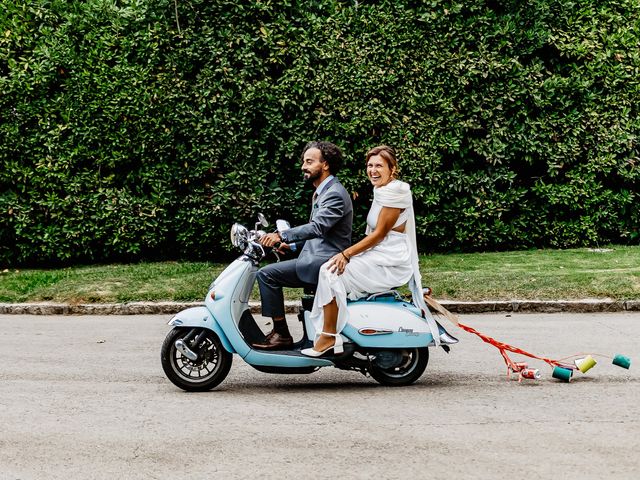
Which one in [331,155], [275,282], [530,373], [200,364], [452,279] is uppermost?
[331,155]

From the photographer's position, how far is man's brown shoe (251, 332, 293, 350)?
718 centimetres

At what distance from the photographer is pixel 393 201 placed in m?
7.22

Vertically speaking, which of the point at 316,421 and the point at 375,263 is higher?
the point at 375,263

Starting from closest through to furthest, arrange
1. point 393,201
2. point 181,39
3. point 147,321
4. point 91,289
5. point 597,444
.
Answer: point 597,444 < point 393,201 < point 147,321 < point 91,289 < point 181,39

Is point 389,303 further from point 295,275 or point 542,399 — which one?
point 542,399

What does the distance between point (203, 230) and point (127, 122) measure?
1.82 meters

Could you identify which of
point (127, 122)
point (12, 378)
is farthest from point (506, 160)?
point (12, 378)

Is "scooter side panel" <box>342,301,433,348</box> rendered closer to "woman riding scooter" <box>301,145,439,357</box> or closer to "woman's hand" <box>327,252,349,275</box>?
"woman riding scooter" <box>301,145,439,357</box>

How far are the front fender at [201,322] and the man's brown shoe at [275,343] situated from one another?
211mm

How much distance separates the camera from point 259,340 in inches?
285

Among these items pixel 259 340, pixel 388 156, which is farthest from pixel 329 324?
pixel 388 156

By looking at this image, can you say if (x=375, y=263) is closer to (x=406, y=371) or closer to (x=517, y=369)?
(x=406, y=371)

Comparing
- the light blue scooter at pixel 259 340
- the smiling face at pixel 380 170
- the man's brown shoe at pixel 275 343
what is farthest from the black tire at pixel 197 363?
the smiling face at pixel 380 170

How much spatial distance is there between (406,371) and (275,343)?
989 millimetres
